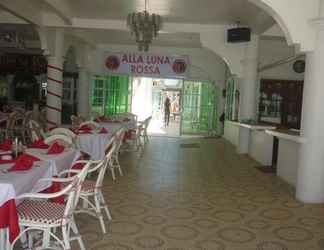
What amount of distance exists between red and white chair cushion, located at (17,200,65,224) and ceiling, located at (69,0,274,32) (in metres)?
5.34

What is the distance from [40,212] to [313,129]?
3744 mm

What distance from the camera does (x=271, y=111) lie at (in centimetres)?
1205

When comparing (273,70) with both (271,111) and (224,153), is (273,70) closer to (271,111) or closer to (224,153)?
(271,111)

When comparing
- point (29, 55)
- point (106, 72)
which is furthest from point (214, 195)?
point (29, 55)

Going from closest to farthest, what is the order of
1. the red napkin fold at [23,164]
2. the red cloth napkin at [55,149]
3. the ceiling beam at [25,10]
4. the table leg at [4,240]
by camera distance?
1. the table leg at [4,240]
2. the red napkin fold at [23,164]
3. the red cloth napkin at [55,149]
4. the ceiling beam at [25,10]

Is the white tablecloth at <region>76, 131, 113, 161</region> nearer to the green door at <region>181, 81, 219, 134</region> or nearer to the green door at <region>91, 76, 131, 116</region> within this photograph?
the green door at <region>91, 76, 131, 116</region>

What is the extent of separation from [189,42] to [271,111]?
3595mm

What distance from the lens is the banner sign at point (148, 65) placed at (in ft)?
43.2

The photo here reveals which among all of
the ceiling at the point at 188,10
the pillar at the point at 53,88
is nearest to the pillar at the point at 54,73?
the pillar at the point at 53,88

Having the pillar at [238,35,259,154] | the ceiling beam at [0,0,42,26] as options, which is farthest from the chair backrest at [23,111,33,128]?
the pillar at [238,35,259,154]

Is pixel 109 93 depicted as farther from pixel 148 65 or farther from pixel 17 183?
pixel 17 183

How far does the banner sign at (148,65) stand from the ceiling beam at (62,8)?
4.60 meters

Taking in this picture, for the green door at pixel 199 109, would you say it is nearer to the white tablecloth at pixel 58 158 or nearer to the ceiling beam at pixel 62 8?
the ceiling beam at pixel 62 8

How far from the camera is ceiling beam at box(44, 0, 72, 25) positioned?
23.2 feet
